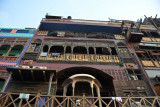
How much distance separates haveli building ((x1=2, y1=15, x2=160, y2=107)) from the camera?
8.58 meters

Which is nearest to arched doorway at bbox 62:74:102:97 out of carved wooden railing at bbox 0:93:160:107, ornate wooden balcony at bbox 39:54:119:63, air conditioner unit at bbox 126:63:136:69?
carved wooden railing at bbox 0:93:160:107

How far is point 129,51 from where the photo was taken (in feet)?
45.2

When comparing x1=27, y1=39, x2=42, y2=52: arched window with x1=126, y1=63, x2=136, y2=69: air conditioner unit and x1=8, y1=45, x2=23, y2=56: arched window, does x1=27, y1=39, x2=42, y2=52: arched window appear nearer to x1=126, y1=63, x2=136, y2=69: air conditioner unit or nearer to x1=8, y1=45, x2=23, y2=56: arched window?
x1=8, y1=45, x2=23, y2=56: arched window

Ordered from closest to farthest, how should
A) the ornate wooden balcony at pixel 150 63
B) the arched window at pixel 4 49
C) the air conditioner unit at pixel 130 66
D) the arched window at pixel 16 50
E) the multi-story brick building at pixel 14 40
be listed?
the air conditioner unit at pixel 130 66 < the ornate wooden balcony at pixel 150 63 < the multi-story brick building at pixel 14 40 < the arched window at pixel 16 50 < the arched window at pixel 4 49

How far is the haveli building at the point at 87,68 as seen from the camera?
8.58 meters

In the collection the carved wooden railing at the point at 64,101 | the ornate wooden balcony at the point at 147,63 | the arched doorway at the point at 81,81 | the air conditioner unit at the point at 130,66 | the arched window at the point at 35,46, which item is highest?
the arched window at the point at 35,46

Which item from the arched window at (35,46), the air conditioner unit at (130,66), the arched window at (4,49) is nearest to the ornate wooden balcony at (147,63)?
the air conditioner unit at (130,66)

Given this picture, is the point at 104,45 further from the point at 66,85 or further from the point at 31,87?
the point at 31,87

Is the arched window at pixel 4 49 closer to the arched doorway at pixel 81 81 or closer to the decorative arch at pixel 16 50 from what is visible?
the decorative arch at pixel 16 50

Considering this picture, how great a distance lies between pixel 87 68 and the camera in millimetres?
10312

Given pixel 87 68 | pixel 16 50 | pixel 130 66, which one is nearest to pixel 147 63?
pixel 130 66

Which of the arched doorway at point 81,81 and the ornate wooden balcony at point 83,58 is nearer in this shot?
the arched doorway at point 81,81

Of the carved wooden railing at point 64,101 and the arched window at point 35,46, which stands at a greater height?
the arched window at point 35,46

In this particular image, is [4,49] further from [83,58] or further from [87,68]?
[87,68]
